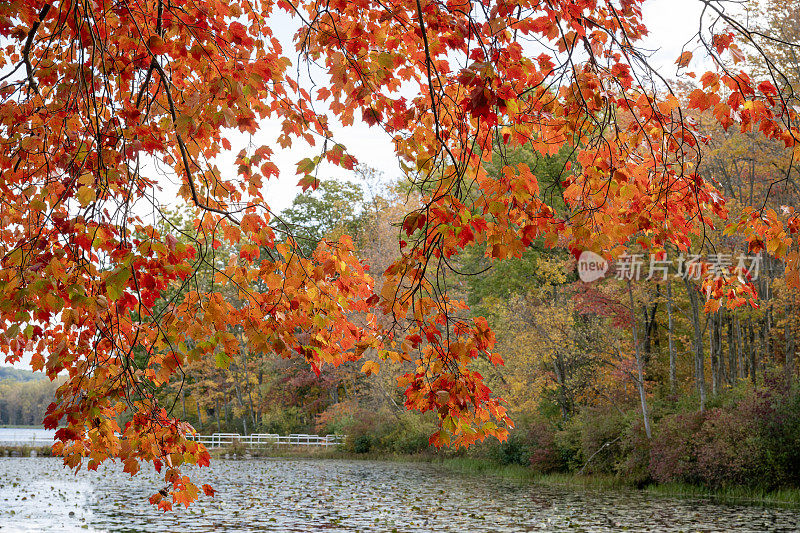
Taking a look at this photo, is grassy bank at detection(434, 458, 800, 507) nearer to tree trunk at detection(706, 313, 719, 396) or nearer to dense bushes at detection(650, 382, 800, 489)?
dense bushes at detection(650, 382, 800, 489)

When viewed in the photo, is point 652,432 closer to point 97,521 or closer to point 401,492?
point 401,492

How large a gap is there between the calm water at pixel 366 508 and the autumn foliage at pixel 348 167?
6302 mm

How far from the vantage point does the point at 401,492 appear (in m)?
14.1

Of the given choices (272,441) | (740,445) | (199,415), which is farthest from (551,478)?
(199,415)

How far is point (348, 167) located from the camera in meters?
3.77

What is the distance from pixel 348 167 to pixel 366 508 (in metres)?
9.28

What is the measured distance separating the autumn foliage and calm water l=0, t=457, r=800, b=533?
6302mm

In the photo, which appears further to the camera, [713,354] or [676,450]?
[713,354]

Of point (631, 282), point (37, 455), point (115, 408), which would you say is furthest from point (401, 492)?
point (37, 455)

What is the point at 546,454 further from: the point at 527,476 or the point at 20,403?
the point at 20,403

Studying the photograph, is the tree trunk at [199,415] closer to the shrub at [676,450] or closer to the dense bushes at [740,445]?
the shrub at [676,450]

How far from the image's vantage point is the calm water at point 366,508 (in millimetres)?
9742

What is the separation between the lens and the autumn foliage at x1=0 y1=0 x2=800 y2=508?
314cm

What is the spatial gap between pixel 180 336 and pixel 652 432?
14.0 m
